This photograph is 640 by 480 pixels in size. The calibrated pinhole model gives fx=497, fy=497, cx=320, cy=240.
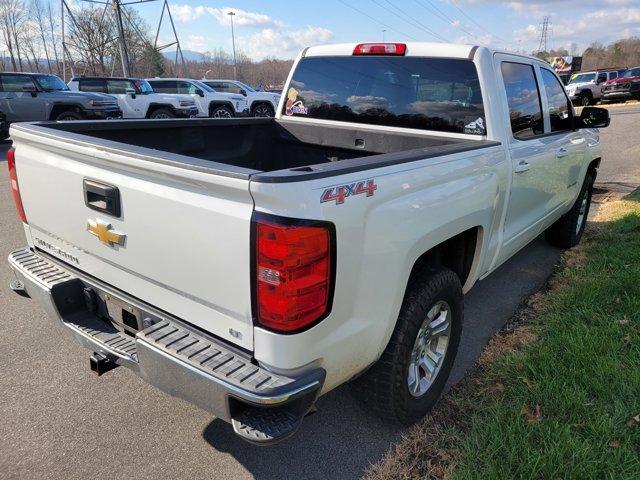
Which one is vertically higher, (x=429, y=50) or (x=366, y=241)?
(x=429, y=50)

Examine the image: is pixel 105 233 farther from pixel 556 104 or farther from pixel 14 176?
pixel 556 104

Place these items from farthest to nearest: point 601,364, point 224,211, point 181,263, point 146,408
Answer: point 601,364 → point 146,408 → point 181,263 → point 224,211

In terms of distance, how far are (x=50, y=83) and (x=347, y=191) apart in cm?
1512

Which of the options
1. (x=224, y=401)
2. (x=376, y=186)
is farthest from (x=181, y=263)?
(x=376, y=186)

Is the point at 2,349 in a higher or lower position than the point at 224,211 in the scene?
lower

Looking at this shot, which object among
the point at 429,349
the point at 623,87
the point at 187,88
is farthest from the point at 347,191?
the point at 623,87

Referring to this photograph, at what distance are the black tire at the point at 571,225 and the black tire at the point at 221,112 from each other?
1568 cm

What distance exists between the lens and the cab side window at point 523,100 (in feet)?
11.3

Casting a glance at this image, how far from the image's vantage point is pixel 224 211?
1827 mm

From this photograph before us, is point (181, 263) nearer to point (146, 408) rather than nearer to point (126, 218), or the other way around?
point (126, 218)

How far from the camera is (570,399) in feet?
8.91

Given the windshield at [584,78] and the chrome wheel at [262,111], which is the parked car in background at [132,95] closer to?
the chrome wheel at [262,111]

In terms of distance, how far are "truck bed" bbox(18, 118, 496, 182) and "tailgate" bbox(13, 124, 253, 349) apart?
0.77 ft

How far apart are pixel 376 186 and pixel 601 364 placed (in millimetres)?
2017
